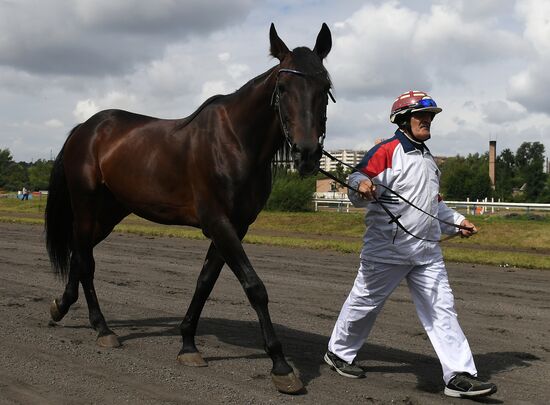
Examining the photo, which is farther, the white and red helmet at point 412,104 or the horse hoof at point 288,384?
the white and red helmet at point 412,104

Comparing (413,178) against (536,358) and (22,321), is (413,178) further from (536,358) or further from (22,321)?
(22,321)

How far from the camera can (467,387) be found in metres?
4.13

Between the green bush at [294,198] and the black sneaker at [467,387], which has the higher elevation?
the green bush at [294,198]

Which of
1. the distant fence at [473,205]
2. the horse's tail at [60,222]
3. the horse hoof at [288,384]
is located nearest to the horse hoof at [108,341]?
the horse's tail at [60,222]

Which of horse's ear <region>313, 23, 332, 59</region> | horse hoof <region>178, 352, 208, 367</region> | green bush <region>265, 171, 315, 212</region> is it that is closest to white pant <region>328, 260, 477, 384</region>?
horse hoof <region>178, 352, 208, 367</region>

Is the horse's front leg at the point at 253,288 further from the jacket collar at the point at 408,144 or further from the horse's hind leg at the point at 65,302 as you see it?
the horse's hind leg at the point at 65,302

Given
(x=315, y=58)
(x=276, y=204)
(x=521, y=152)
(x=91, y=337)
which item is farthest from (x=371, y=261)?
(x=521, y=152)

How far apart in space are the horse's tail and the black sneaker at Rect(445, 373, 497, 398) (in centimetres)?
403

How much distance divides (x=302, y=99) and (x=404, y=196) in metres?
1.04

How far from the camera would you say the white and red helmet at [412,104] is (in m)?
4.45

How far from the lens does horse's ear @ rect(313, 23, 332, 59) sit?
14.4 ft

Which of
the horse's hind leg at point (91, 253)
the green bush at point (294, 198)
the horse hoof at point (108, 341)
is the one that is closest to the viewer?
the horse hoof at point (108, 341)

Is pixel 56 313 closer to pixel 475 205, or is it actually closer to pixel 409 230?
pixel 409 230

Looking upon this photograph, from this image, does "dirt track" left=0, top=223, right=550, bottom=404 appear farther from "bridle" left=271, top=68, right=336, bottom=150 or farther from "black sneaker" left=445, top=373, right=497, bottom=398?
"bridle" left=271, top=68, right=336, bottom=150
